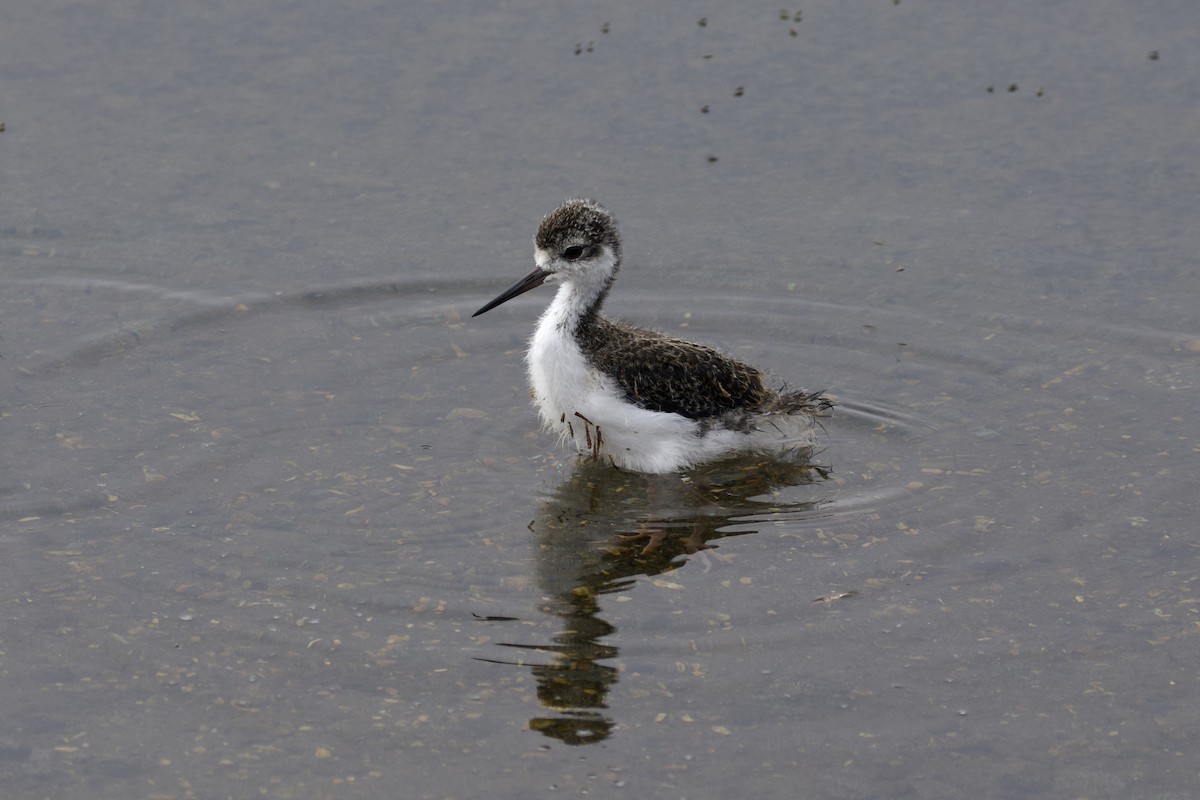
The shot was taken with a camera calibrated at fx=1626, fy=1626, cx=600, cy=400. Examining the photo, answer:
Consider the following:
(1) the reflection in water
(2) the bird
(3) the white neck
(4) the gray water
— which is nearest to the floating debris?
(4) the gray water

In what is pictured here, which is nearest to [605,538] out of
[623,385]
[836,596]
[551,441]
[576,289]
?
[623,385]

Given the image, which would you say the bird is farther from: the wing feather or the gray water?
the gray water

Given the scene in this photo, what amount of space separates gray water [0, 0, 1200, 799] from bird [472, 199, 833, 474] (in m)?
0.25

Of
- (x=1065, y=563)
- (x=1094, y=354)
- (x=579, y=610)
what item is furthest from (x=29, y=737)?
(x=1094, y=354)

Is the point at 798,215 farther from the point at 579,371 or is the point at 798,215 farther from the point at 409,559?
the point at 409,559

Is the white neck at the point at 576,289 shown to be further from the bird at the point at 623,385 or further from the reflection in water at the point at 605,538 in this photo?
the reflection in water at the point at 605,538

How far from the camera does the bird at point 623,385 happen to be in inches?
356

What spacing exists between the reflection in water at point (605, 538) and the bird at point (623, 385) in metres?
0.15

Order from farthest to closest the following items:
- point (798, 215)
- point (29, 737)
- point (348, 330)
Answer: point (798, 215) < point (348, 330) < point (29, 737)

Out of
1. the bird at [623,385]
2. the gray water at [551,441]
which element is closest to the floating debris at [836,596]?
the gray water at [551,441]

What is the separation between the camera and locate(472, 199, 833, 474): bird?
905cm

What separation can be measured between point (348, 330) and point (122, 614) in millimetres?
3334

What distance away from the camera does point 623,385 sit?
29.7ft

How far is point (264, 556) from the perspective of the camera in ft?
26.5
